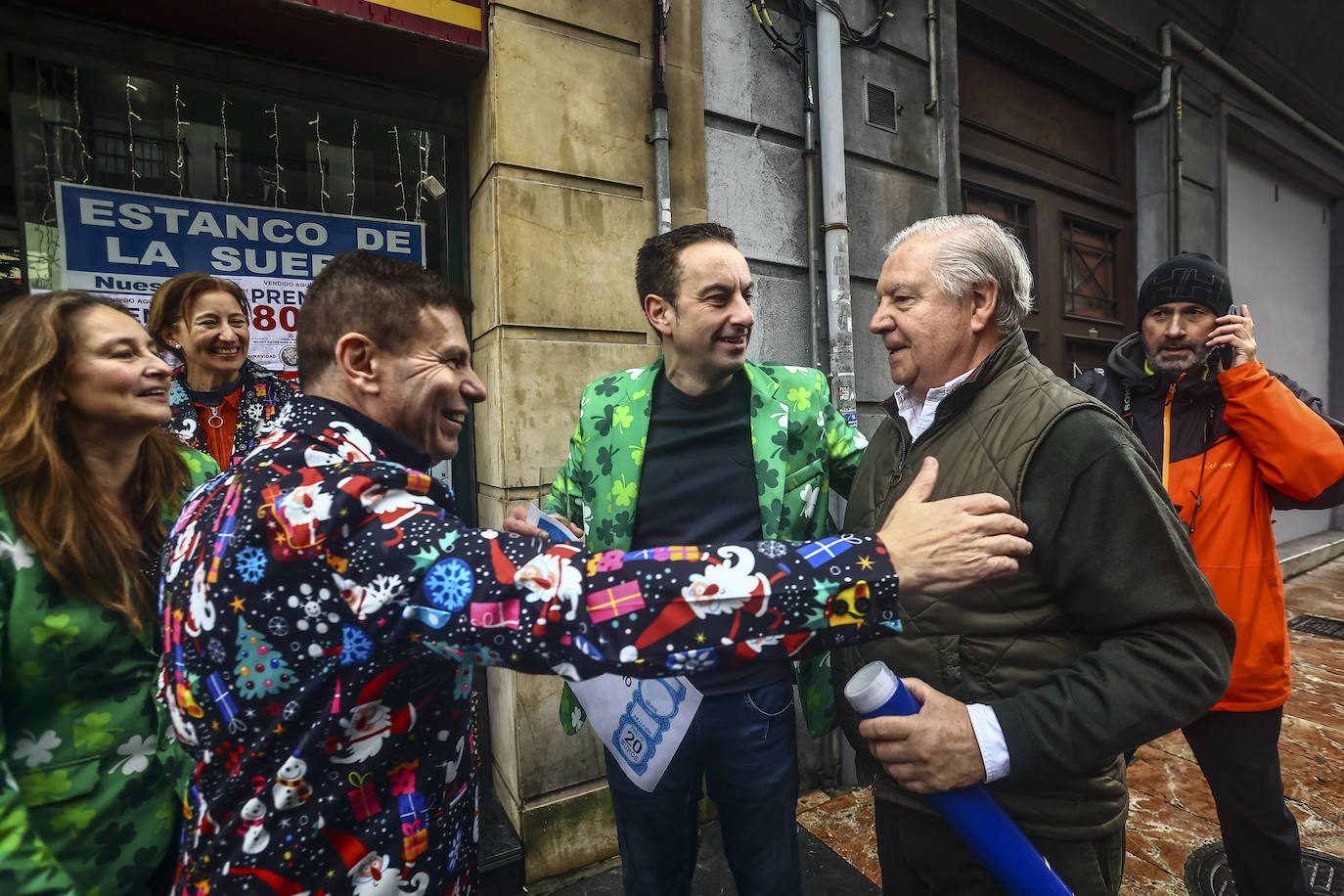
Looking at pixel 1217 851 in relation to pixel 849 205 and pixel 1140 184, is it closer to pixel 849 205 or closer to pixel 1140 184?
pixel 849 205

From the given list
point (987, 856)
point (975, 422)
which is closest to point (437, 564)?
point (987, 856)

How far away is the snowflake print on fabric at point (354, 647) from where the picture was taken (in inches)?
41.1

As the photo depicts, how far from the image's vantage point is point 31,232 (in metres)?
2.62

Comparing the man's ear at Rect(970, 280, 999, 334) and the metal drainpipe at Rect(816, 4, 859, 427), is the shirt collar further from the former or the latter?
the metal drainpipe at Rect(816, 4, 859, 427)

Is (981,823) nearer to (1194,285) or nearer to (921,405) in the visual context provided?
(921,405)

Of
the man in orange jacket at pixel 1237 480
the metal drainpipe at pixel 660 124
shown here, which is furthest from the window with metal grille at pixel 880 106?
the man in orange jacket at pixel 1237 480

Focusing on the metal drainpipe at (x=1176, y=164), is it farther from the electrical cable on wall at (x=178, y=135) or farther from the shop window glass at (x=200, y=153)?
the electrical cable on wall at (x=178, y=135)

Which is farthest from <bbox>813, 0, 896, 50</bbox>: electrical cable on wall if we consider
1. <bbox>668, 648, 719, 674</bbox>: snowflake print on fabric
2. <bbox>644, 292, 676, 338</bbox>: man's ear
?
<bbox>668, 648, 719, 674</bbox>: snowflake print on fabric

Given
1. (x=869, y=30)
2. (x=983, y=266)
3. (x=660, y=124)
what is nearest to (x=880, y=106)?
(x=869, y=30)

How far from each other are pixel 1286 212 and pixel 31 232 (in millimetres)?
12247

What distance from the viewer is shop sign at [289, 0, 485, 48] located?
8.94 ft

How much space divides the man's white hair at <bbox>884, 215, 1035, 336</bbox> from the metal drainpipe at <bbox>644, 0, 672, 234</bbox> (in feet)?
6.03

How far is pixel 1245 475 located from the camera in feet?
7.98

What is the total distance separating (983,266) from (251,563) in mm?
1705
